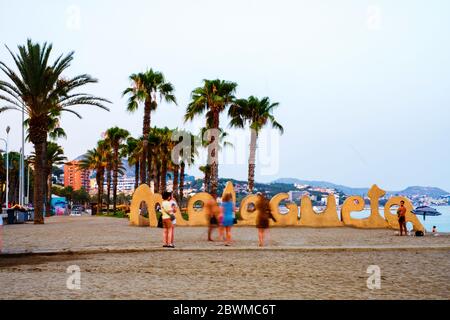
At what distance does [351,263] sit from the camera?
13.1 m

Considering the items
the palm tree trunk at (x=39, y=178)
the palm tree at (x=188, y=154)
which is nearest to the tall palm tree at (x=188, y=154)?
the palm tree at (x=188, y=154)

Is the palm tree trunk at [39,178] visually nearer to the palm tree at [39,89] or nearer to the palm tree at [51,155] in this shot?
the palm tree at [39,89]

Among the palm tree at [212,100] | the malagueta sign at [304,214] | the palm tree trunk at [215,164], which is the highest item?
the palm tree at [212,100]

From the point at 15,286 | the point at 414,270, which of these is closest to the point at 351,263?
the point at 414,270

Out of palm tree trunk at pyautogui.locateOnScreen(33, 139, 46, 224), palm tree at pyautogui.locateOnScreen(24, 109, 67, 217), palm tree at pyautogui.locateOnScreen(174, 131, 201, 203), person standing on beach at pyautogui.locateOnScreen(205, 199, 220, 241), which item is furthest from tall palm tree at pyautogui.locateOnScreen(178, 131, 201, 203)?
person standing on beach at pyautogui.locateOnScreen(205, 199, 220, 241)

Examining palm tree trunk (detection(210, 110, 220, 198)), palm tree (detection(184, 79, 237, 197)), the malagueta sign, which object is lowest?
the malagueta sign

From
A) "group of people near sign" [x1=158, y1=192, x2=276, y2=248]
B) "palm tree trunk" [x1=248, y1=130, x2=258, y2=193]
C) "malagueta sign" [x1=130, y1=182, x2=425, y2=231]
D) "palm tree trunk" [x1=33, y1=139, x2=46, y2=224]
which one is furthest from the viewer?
"palm tree trunk" [x1=248, y1=130, x2=258, y2=193]

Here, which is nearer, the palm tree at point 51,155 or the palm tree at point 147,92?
the palm tree at point 147,92

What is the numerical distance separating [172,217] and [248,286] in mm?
7282

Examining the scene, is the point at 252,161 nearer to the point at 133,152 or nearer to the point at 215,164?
the point at 215,164

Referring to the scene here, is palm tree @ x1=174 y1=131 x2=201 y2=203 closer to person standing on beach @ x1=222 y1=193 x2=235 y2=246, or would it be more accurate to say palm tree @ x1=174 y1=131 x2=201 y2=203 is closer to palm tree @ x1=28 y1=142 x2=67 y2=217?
palm tree @ x1=28 y1=142 x2=67 y2=217

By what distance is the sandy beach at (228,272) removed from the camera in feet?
28.2

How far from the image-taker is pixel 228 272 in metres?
11.3

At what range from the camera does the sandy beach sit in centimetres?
861
